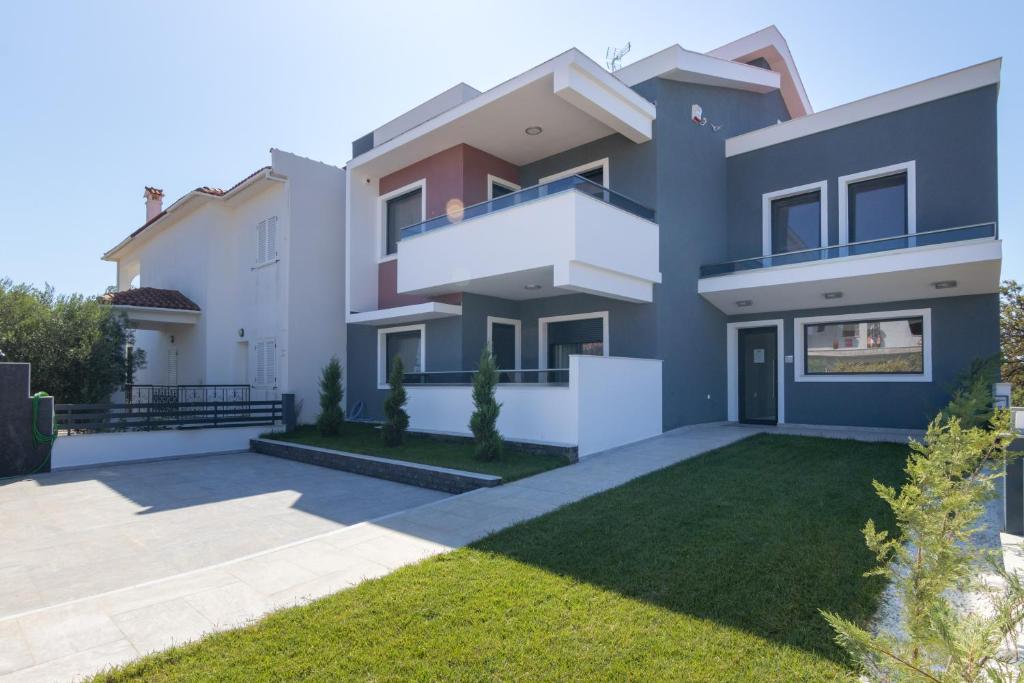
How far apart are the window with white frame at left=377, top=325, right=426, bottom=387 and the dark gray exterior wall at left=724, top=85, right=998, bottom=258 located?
7878mm

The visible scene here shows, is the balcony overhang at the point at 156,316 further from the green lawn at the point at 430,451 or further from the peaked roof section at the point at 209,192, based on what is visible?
the green lawn at the point at 430,451

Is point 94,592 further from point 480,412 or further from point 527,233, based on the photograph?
point 527,233

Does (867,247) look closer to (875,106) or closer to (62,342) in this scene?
(875,106)

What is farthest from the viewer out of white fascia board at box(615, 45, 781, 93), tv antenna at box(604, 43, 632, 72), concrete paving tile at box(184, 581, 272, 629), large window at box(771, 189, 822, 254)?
tv antenna at box(604, 43, 632, 72)

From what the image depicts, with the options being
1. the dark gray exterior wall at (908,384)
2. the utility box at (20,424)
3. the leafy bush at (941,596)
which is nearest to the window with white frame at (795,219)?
the dark gray exterior wall at (908,384)

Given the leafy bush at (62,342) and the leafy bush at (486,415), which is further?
the leafy bush at (62,342)

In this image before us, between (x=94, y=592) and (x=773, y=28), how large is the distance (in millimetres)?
18801

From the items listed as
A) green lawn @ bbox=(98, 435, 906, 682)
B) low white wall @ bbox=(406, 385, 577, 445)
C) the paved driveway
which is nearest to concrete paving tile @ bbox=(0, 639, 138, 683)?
green lawn @ bbox=(98, 435, 906, 682)

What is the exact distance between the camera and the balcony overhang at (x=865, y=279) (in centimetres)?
1005

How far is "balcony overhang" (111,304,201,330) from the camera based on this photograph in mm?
15957

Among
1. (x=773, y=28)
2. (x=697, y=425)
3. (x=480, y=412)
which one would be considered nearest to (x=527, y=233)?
(x=480, y=412)

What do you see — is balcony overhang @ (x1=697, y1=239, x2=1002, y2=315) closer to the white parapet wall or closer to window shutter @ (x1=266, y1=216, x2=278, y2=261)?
the white parapet wall

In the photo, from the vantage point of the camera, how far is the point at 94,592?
16.5 feet

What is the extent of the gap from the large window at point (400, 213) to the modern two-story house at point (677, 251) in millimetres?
103
